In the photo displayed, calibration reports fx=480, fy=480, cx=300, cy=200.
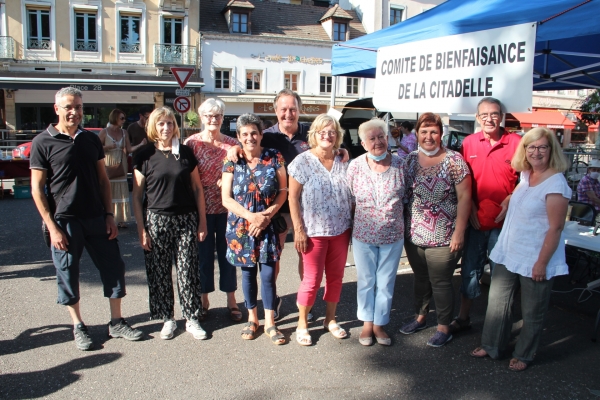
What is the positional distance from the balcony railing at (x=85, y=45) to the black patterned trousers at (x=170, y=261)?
78.3 feet

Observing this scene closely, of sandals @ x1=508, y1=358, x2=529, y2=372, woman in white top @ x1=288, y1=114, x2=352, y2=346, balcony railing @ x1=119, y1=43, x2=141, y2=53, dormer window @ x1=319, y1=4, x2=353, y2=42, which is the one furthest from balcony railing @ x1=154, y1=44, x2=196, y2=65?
sandals @ x1=508, y1=358, x2=529, y2=372

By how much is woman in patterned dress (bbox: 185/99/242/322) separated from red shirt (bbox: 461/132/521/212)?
201cm

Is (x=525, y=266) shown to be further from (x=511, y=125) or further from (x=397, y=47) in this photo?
(x=511, y=125)

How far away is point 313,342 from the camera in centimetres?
371

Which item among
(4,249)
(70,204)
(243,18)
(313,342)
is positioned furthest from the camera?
(243,18)

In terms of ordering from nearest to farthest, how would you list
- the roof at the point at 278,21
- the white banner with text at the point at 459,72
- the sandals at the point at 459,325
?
1. the white banner with text at the point at 459,72
2. the sandals at the point at 459,325
3. the roof at the point at 278,21

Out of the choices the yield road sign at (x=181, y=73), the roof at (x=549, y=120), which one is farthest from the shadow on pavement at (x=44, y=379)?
the roof at (x=549, y=120)

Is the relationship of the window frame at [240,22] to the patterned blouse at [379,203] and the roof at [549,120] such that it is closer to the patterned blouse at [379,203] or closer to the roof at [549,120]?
the roof at [549,120]

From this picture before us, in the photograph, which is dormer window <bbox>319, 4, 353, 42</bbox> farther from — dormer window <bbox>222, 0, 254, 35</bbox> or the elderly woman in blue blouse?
the elderly woman in blue blouse

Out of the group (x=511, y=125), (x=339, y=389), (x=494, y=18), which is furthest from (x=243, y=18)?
(x=339, y=389)

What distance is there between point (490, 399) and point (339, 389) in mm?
924

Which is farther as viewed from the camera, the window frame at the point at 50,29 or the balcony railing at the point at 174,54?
the balcony railing at the point at 174,54

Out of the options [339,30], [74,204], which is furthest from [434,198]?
[339,30]

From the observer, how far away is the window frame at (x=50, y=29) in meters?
23.1
